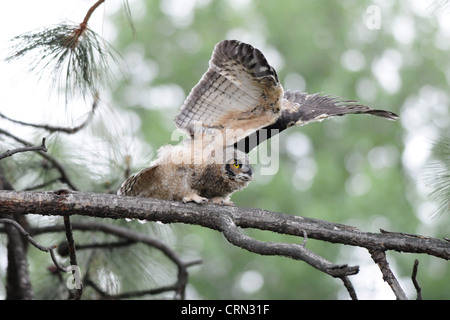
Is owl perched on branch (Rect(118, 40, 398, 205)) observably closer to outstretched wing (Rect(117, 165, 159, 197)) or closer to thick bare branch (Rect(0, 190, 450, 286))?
outstretched wing (Rect(117, 165, 159, 197))

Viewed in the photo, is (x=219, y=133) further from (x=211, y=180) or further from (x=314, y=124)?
(x=314, y=124)

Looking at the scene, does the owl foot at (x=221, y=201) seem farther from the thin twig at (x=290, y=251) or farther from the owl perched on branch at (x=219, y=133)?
the thin twig at (x=290, y=251)

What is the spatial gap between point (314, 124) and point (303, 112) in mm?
5755

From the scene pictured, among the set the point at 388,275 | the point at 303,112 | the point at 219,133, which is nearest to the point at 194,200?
the point at 219,133

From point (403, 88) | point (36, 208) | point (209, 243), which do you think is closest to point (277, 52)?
point (403, 88)

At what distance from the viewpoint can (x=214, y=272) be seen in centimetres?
758

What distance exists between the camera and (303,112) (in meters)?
2.63

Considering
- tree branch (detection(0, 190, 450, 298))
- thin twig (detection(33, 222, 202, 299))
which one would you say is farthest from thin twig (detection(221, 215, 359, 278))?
thin twig (detection(33, 222, 202, 299))

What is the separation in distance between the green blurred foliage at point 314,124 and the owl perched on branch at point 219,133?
154 inches

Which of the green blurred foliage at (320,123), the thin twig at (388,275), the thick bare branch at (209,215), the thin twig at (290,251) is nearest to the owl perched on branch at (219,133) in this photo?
the thick bare branch at (209,215)

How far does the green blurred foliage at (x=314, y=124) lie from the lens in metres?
6.91

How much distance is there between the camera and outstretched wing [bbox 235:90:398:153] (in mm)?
2559

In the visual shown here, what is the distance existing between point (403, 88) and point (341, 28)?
1593 mm
